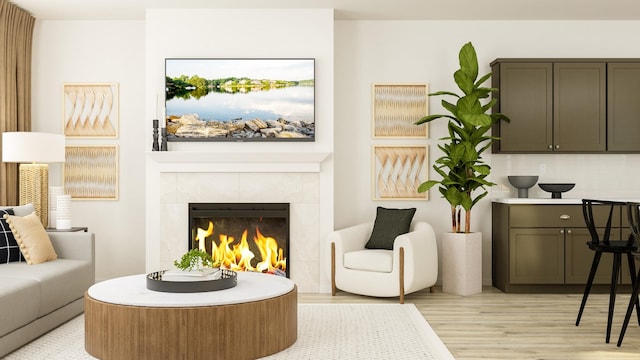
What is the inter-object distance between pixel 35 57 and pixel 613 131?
236 inches

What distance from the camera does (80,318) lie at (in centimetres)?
462

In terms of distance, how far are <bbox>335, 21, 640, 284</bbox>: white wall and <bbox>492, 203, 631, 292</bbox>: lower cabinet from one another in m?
0.59

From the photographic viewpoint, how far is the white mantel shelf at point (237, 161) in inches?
224

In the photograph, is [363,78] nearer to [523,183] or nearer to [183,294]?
[523,183]

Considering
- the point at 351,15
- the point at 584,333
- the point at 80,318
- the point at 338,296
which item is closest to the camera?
the point at 584,333

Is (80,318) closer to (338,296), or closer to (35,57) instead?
(338,296)

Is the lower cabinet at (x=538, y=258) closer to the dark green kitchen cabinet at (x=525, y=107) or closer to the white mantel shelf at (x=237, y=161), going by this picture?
the dark green kitchen cabinet at (x=525, y=107)

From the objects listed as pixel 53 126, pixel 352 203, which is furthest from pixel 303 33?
pixel 53 126

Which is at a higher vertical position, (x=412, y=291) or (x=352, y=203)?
(x=352, y=203)

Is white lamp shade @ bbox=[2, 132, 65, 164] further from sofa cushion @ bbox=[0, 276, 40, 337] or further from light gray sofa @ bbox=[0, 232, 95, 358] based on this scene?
sofa cushion @ bbox=[0, 276, 40, 337]

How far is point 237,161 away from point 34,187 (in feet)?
6.04

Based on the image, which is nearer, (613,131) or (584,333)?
(584,333)

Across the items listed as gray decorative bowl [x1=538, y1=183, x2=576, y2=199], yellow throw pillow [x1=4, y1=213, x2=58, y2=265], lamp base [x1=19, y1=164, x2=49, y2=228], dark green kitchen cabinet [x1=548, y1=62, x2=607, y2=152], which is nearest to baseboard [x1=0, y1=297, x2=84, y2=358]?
yellow throw pillow [x1=4, y1=213, x2=58, y2=265]

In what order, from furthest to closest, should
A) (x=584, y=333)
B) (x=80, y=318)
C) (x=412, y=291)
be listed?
1. (x=412, y=291)
2. (x=80, y=318)
3. (x=584, y=333)
